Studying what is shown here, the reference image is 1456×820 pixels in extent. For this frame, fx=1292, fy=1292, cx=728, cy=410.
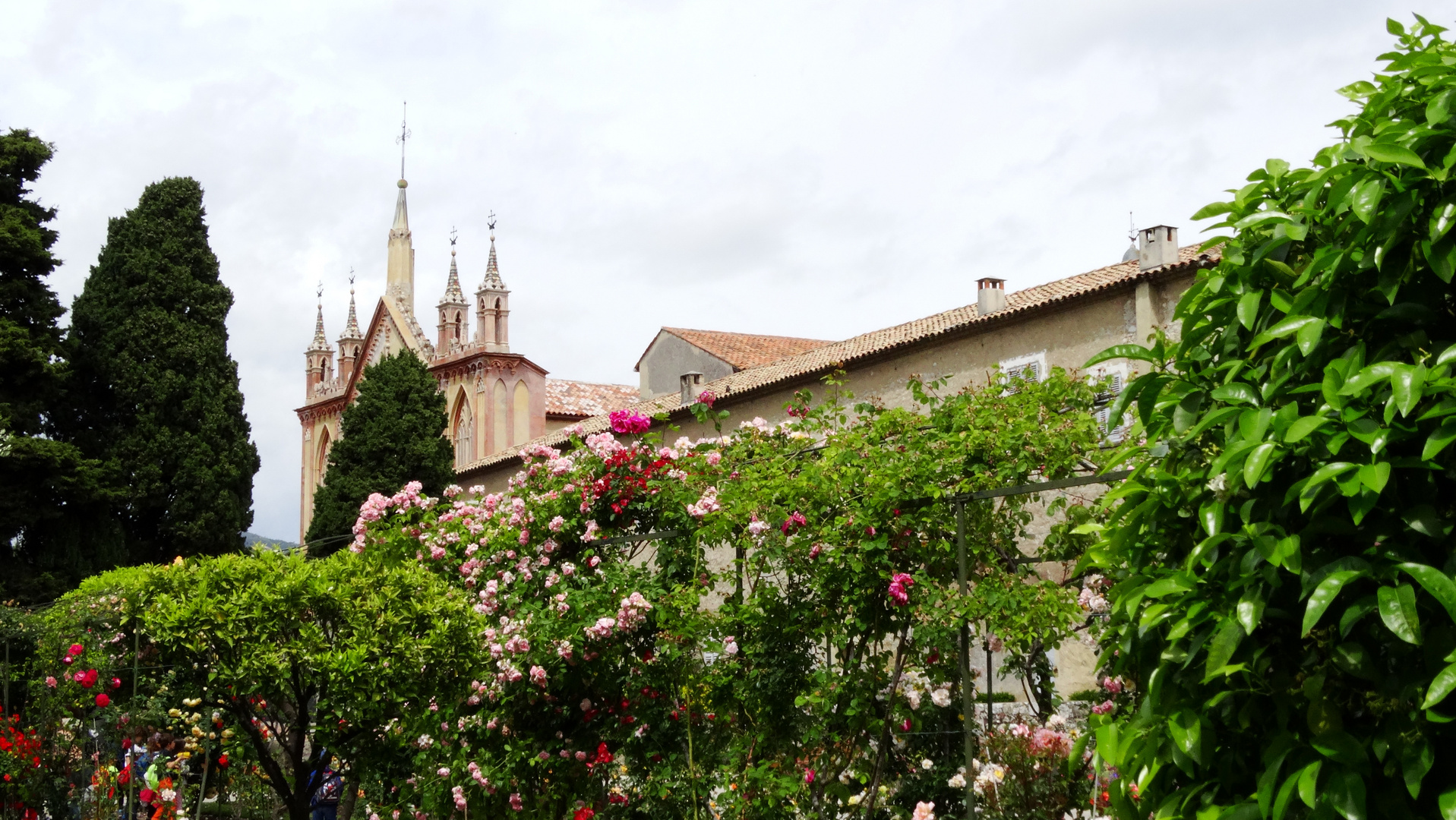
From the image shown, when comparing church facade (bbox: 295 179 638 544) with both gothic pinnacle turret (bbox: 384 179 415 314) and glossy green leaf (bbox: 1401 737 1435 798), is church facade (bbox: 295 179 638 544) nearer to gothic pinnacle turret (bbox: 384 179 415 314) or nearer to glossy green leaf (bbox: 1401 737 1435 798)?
gothic pinnacle turret (bbox: 384 179 415 314)

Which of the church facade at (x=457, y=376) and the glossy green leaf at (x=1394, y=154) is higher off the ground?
the church facade at (x=457, y=376)

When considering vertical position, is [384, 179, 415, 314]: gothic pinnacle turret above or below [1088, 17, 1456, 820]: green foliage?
above

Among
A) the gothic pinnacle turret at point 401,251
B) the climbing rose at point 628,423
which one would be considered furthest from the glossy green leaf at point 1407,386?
the gothic pinnacle turret at point 401,251

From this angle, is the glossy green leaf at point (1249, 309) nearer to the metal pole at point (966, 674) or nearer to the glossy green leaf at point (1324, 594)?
the glossy green leaf at point (1324, 594)

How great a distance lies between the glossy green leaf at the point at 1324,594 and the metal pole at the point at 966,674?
314 cm

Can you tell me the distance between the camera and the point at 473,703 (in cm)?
754

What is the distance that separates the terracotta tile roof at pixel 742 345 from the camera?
32.1 meters

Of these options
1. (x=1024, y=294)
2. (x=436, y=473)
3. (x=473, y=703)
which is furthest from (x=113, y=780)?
(x=436, y=473)

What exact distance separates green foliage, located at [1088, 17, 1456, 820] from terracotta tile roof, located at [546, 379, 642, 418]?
121 feet

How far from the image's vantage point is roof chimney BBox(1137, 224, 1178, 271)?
790 inches

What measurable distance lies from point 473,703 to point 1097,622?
12.9ft

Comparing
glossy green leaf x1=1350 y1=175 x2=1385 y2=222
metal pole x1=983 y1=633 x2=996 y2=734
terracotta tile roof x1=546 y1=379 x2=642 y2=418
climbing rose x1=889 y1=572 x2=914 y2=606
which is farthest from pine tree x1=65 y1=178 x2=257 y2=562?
glossy green leaf x1=1350 y1=175 x2=1385 y2=222

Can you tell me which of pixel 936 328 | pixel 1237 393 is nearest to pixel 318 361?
pixel 936 328

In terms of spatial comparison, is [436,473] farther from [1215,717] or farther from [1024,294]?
[1215,717]
